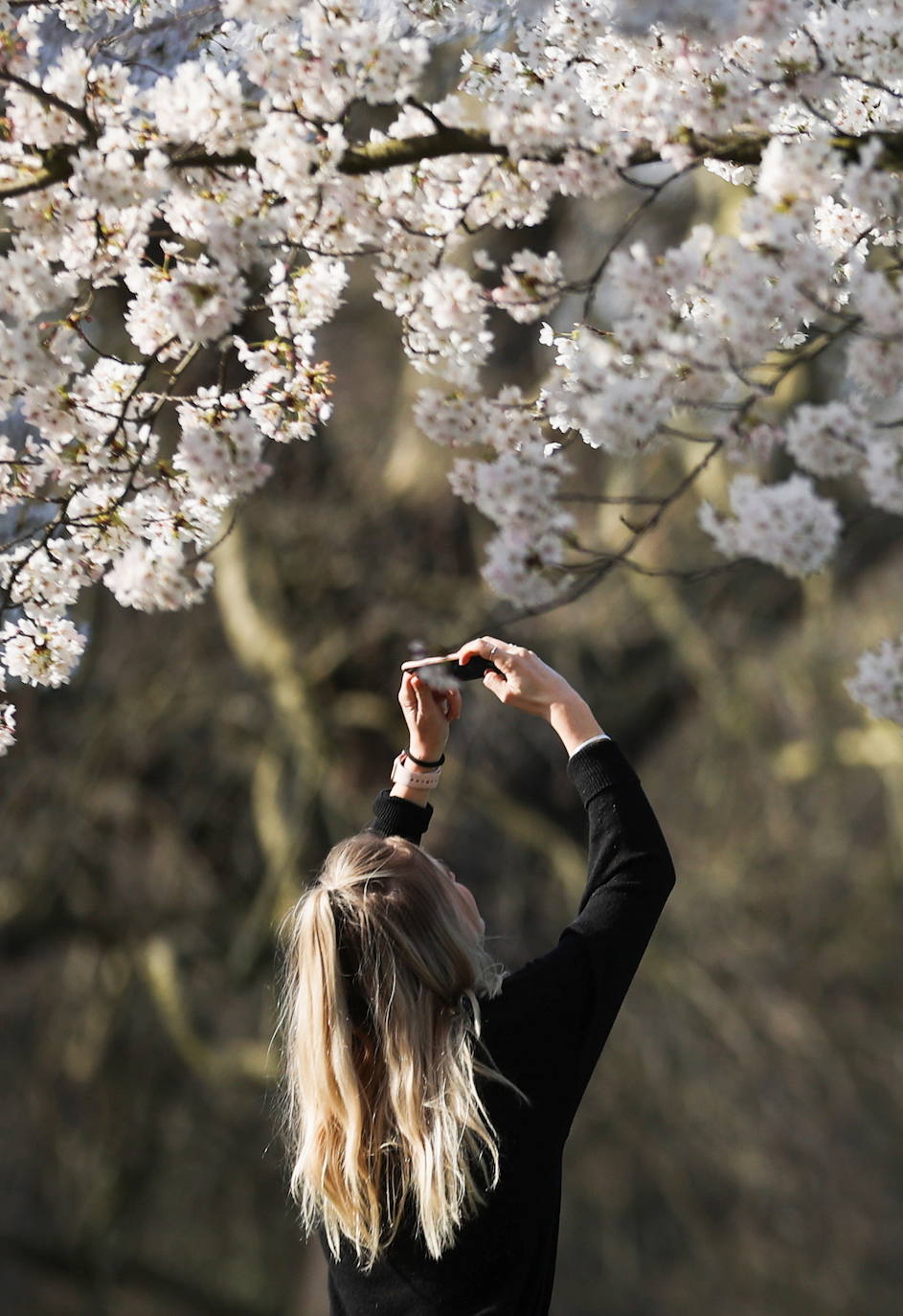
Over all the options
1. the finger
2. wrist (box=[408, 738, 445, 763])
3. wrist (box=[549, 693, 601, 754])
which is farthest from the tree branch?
wrist (box=[408, 738, 445, 763])

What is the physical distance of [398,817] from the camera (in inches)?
81.3

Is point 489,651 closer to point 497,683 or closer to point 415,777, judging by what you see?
point 497,683

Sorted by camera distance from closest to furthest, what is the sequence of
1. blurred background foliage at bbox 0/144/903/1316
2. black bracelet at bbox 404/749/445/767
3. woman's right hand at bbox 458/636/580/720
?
woman's right hand at bbox 458/636/580/720
black bracelet at bbox 404/749/445/767
blurred background foliage at bbox 0/144/903/1316

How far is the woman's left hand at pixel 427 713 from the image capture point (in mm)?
1939

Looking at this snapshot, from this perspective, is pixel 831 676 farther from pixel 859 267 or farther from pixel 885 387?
pixel 885 387

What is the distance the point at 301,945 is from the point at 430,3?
1134 mm

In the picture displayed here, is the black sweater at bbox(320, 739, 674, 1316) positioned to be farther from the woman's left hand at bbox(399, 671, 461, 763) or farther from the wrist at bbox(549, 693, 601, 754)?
the woman's left hand at bbox(399, 671, 461, 763)

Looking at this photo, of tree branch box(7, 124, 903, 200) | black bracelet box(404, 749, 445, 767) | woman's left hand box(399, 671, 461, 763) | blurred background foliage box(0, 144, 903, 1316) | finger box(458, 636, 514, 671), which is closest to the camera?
tree branch box(7, 124, 903, 200)

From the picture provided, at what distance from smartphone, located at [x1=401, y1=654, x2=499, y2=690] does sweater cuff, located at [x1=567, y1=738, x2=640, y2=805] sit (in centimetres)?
15

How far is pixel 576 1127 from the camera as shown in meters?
6.50

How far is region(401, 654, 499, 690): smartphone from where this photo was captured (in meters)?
1.62

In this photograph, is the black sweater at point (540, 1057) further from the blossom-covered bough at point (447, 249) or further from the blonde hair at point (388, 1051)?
the blossom-covered bough at point (447, 249)

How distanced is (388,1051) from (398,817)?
416 mm

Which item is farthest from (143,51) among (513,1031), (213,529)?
(513,1031)
